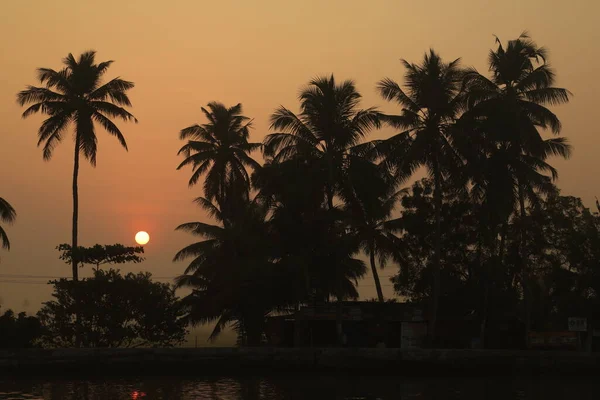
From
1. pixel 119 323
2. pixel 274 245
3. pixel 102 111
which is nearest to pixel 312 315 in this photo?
pixel 274 245

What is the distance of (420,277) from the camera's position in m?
52.5

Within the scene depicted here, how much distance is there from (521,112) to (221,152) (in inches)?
827

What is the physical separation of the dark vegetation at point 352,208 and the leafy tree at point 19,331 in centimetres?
95

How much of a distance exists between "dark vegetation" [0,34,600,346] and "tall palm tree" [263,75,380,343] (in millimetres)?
84

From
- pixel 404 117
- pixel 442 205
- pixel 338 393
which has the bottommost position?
pixel 338 393

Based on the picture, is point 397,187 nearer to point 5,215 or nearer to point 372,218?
point 372,218

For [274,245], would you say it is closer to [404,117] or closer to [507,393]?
[404,117]

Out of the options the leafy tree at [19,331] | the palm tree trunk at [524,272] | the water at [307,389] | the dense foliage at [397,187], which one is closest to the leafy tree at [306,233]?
the dense foliage at [397,187]

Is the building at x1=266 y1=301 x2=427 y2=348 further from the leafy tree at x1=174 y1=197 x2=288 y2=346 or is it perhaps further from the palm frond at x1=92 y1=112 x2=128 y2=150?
the palm frond at x1=92 y1=112 x2=128 y2=150

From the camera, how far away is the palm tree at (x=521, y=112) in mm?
45969

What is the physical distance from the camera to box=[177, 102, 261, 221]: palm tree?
5559 centimetres

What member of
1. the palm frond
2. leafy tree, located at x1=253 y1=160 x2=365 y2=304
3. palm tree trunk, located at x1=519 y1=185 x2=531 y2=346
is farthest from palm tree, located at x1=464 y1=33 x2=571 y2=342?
the palm frond

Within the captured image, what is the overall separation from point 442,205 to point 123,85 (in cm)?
2198

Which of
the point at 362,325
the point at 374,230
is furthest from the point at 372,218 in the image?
the point at 362,325
